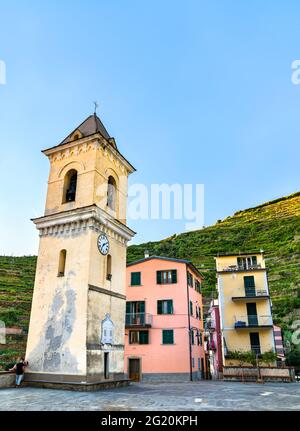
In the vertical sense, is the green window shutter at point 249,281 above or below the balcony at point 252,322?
above

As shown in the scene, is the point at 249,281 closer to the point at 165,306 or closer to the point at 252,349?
the point at 252,349

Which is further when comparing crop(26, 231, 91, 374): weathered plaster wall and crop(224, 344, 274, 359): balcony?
crop(224, 344, 274, 359): balcony

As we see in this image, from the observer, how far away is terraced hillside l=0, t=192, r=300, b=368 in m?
40.7

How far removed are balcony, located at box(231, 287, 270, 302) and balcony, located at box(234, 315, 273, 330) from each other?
4.76ft

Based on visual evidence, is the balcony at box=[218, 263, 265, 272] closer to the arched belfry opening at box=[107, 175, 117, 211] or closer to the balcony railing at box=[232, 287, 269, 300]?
the balcony railing at box=[232, 287, 269, 300]

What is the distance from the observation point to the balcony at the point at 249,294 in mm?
26922

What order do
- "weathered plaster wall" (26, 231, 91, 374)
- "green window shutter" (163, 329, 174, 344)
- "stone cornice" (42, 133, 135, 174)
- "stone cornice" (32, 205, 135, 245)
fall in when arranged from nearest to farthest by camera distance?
"weathered plaster wall" (26, 231, 91, 374) < "stone cornice" (32, 205, 135, 245) < "stone cornice" (42, 133, 135, 174) < "green window shutter" (163, 329, 174, 344)

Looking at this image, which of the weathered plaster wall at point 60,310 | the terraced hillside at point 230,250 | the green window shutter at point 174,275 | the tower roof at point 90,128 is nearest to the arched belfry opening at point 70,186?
the tower roof at point 90,128

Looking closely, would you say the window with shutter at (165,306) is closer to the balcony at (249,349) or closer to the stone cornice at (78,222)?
the balcony at (249,349)

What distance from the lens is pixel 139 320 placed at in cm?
2497

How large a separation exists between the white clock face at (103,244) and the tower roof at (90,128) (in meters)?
5.64

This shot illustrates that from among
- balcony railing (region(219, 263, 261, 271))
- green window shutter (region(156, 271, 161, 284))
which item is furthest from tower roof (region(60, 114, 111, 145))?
balcony railing (region(219, 263, 261, 271))

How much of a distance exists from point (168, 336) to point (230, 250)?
51.1 metres
